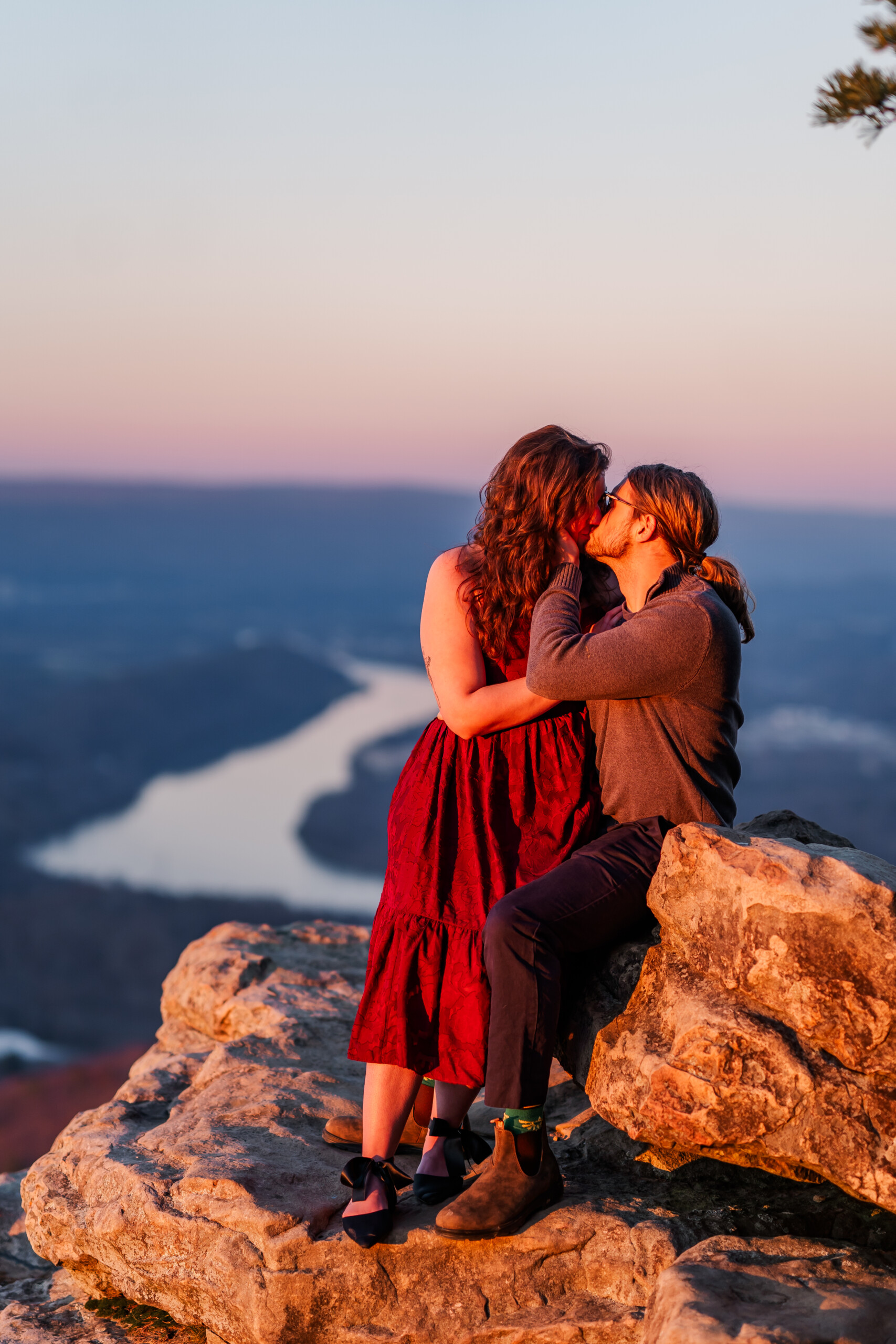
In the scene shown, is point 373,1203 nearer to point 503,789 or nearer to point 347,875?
point 503,789

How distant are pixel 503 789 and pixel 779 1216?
1.91m

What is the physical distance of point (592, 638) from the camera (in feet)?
12.3

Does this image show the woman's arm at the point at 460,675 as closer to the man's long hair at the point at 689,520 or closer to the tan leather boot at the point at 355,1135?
the man's long hair at the point at 689,520

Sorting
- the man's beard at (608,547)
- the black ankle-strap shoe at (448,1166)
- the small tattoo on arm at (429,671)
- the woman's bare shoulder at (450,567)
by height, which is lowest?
the black ankle-strap shoe at (448,1166)

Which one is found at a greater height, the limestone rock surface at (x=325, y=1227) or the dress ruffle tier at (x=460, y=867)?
the dress ruffle tier at (x=460, y=867)

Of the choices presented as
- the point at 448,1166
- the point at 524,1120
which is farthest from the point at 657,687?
the point at 448,1166

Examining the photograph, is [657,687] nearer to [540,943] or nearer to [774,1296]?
[540,943]

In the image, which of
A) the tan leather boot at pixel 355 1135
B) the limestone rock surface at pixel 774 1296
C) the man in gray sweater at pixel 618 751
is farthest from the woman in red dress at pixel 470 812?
the limestone rock surface at pixel 774 1296

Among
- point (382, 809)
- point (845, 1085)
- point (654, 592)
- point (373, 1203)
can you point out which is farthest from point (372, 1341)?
point (382, 809)

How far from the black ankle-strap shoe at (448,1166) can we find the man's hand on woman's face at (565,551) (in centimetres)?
227

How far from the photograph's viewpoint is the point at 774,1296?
311 centimetres

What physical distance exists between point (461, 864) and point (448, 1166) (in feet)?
3.78

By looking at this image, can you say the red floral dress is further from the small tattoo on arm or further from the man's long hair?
the man's long hair

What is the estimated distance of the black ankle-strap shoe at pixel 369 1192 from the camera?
3730 millimetres
